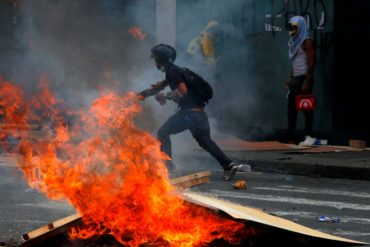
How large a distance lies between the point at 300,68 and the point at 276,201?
470 cm

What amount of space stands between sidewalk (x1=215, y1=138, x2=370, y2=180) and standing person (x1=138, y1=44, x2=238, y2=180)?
1329 millimetres

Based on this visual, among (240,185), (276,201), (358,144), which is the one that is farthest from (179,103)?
(358,144)

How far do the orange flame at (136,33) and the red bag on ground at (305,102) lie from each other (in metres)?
2.56

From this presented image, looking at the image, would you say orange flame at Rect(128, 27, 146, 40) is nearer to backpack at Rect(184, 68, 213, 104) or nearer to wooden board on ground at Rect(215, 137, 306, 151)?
wooden board on ground at Rect(215, 137, 306, 151)

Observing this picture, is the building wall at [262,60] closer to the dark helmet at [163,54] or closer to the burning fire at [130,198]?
the dark helmet at [163,54]

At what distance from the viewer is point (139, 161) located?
18.7 feet

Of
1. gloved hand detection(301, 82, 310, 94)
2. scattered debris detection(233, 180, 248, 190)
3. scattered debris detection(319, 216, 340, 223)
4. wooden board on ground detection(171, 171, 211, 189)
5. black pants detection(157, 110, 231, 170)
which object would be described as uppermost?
gloved hand detection(301, 82, 310, 94)

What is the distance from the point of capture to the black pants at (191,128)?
9.38m

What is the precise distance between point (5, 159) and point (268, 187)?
3.96 m

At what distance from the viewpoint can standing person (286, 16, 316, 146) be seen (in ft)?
40.7

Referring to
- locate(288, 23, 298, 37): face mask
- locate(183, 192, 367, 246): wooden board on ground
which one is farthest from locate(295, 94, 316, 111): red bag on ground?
locate(183, 192, 367, 246): wooden board on ground

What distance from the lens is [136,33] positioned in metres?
11.3

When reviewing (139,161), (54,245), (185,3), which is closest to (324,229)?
(139,161)

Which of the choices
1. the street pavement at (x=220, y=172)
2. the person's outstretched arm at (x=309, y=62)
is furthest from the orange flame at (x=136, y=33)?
the person's outstretched arm at (x=309, y=62)
